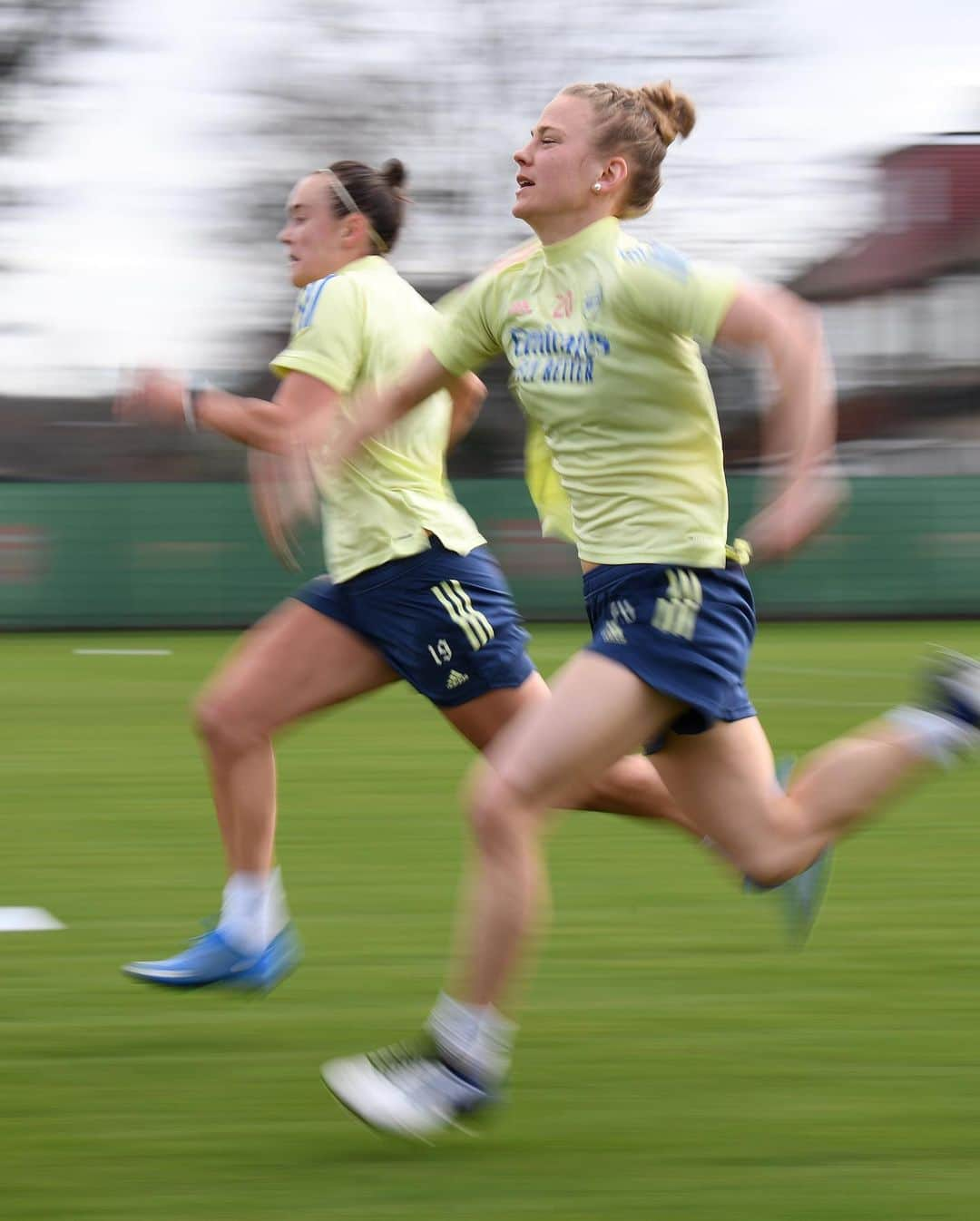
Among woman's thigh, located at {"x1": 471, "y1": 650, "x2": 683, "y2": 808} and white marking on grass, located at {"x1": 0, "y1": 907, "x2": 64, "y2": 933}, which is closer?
woman's thigh, located at {"x1": 471, "y1": 650, "x2": 683, "y2": 808}

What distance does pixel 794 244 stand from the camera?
25.2 metres

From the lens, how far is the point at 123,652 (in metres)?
16.2

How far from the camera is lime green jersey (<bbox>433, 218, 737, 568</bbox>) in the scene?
3893 millimetres

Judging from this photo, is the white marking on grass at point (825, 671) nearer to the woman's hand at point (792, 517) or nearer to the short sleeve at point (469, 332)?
the short sleeve at point (469, 332)

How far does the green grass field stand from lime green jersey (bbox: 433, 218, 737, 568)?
3.27 ft

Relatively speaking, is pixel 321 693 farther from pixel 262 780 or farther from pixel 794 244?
pixel 794 244

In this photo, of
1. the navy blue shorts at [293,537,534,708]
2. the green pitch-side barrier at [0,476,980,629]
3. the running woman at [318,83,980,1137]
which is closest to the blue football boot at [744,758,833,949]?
the running woman at [318,83,980,1137]

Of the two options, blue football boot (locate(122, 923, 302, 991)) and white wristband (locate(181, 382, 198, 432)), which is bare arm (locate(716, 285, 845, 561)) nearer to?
white wristband (locate(181, 382, 198, 432))

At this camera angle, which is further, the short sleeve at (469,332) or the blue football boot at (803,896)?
the blue football boot at (803,896)

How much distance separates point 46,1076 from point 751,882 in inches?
53.5

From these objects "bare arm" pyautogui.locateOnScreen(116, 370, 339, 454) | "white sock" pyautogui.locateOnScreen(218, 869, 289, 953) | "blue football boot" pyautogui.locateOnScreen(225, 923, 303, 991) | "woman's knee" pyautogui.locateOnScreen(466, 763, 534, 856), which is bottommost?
"blue football boot" pyautogui.locateOnScreen(225, 923, 303, 991)

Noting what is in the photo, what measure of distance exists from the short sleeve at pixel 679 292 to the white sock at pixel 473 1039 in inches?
46.3

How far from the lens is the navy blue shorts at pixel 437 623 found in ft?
15.9

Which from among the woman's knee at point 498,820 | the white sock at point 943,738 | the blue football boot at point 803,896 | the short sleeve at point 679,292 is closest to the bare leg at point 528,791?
the woman's knee at point 498,820
